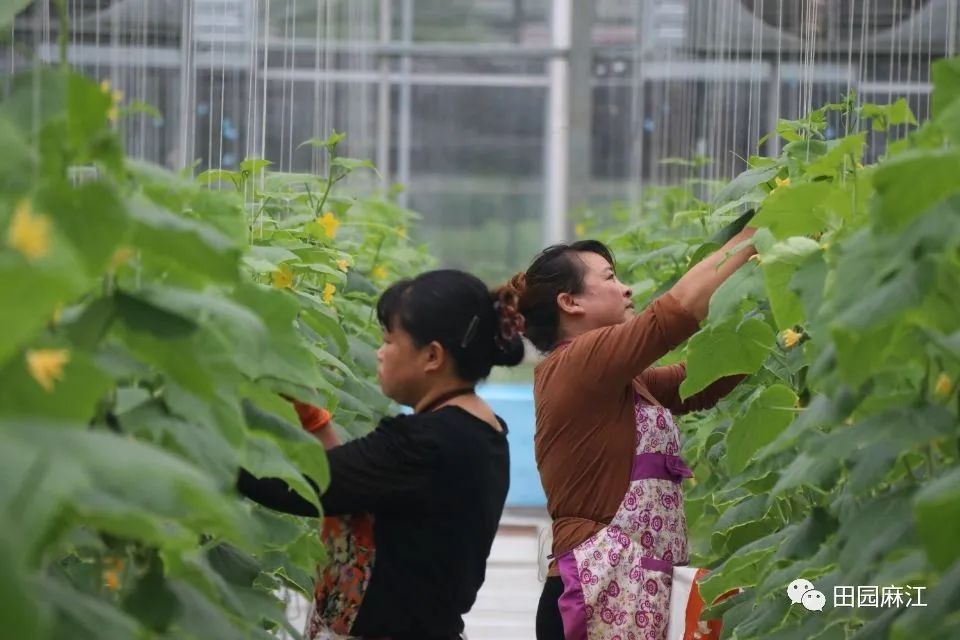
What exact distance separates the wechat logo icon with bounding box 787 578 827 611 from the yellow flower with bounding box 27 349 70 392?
1.07m

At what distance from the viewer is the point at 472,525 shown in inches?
93.2

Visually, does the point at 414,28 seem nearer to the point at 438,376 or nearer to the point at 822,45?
the point at 822,45

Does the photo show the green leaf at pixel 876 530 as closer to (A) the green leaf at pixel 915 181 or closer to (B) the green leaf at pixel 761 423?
(A) the green leaf at pixel 915 181

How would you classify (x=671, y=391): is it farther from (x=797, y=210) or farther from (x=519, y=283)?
(x=797, y=210)

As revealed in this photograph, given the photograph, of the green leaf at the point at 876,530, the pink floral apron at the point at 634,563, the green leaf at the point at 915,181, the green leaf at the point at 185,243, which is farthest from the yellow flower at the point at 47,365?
the pink floral apron at the point at 634,563

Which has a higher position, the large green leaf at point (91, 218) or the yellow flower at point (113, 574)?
the large green leaf at point (91, 218)

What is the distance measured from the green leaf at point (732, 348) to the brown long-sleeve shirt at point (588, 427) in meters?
0.18

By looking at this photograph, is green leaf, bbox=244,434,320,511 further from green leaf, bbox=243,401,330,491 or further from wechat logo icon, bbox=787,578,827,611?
wechat logo icon, bbox=787,578,827,611

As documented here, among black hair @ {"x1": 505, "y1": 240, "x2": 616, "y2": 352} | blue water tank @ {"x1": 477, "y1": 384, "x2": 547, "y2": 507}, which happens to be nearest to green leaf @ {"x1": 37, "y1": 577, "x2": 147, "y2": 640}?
black hair @ {"x1": 505, "y1": 240, "x2": 616, "y2": 352}

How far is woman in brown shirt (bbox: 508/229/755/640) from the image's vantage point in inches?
104

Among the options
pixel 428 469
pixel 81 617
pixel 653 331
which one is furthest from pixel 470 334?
pixel 81 617

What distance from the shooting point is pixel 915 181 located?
1448mm

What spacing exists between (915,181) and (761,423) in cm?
97

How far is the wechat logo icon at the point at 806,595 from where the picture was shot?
2037 mm
